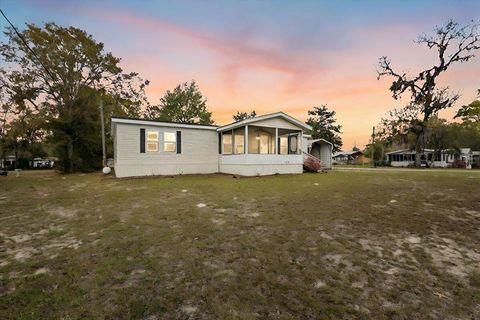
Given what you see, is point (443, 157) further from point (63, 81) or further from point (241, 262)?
point (63, 81)

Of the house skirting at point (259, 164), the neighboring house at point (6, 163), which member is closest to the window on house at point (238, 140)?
the house skirting at point (259, 164)

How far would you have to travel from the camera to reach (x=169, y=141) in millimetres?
15961

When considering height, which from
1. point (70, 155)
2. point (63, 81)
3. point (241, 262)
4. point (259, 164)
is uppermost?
point (63, 81)

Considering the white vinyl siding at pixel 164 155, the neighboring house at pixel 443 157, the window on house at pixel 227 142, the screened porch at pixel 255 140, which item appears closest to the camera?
the white vinyl siding at pixel 164 155

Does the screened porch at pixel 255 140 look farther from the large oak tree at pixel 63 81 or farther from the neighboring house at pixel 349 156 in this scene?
the neighboring house at pixel 349 156

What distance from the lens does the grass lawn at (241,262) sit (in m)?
2.59

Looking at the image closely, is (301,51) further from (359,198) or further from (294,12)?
(359,198)

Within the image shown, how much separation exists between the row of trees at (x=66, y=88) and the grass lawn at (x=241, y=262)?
18.8 m

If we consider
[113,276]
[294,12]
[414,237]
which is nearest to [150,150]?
[294,12]

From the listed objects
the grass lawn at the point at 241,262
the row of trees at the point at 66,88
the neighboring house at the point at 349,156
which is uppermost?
the row of trees at the point at 66,88

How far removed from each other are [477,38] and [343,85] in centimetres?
1814

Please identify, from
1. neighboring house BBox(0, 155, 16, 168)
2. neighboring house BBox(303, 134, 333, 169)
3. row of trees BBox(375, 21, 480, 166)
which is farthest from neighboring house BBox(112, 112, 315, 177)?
neighboring house BBox(0, 155, 16, 168)

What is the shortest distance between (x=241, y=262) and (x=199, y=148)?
14.1 meters

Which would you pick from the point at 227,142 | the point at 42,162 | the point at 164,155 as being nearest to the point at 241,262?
the point at 164,155
